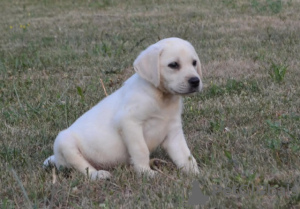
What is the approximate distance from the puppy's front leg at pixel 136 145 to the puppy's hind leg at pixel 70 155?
22 cm

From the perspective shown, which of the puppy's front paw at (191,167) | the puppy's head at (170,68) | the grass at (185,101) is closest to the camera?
the grass at (185,101)

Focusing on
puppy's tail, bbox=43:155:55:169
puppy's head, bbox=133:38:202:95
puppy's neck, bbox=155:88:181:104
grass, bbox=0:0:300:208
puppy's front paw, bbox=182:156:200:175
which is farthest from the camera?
puppy's tail, bbox=43:155:55:169

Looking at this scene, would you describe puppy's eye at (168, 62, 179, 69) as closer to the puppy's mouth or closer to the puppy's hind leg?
the puppy's mouth

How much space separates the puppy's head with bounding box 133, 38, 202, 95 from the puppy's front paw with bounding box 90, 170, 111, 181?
0.64 m

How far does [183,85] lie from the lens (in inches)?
140

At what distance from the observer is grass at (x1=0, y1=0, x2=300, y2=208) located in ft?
10.7

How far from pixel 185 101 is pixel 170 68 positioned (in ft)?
6.25

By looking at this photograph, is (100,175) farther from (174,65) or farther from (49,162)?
(174,65)

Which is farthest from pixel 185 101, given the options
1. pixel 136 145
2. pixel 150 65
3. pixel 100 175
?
pixel 100 175

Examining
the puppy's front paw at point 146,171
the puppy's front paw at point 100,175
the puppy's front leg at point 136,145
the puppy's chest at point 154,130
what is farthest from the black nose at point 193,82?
the puppy's front paw at point 100,175

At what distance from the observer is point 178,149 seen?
373cm

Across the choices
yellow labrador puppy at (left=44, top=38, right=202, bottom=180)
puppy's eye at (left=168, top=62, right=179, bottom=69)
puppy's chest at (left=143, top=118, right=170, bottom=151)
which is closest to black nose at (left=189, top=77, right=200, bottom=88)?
yellow labrador puppy at (left=44, top=38, right=202, bottom=180)

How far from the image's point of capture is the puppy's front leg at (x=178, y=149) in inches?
144

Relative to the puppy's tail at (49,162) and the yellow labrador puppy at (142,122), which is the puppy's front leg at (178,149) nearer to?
the yellow labrador puppy at (142,122)
